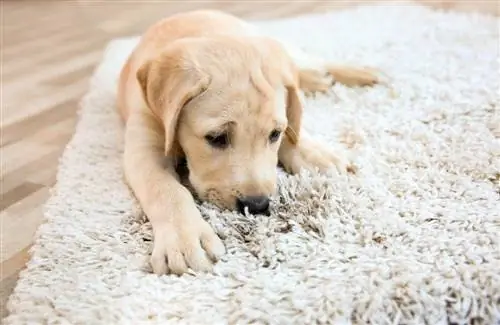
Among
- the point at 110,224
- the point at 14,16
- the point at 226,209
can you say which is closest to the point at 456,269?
the point at 226,209

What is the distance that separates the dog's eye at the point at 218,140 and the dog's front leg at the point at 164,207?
15cm

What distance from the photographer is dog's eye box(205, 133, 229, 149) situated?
6.24 feet

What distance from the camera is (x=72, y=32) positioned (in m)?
4.80

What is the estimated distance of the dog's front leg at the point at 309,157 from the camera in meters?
2.12

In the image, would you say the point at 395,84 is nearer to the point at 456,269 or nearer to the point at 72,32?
the point at 456,269


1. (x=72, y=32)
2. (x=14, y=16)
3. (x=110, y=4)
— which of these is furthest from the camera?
(x=110, y=4)

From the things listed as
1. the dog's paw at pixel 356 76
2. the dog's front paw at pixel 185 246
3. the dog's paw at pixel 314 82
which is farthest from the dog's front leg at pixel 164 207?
the dog's paw at pixel 356 76

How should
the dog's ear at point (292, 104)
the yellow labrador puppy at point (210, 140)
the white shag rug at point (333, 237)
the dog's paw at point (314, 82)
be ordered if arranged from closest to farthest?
the white shag rug at point (333, 237)
the yellow labrador puppy at point (210, 140)
the dog's ear at point (292, 104)
the dog's paw at point (314, 82)

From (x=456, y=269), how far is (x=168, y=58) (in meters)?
1.01

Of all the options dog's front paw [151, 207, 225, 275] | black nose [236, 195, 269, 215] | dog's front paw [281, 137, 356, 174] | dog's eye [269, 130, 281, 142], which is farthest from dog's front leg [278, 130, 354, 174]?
dog's front paw [151, 207, 225, 275]

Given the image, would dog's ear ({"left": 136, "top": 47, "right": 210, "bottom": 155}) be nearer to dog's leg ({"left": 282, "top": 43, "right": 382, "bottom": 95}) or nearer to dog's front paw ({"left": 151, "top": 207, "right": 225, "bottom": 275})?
dog's front paw ({"left": 151, "top": 207, "right": 225, "bottom": 275})

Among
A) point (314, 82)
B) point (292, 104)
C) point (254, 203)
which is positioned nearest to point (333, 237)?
point (254, 203)

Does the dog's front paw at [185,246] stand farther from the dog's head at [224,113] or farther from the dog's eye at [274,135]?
the dog's eye at [274,135]

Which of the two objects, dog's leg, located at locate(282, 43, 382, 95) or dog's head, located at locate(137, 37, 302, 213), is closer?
dog's head, located at locate(137, 37, 302, 213)
